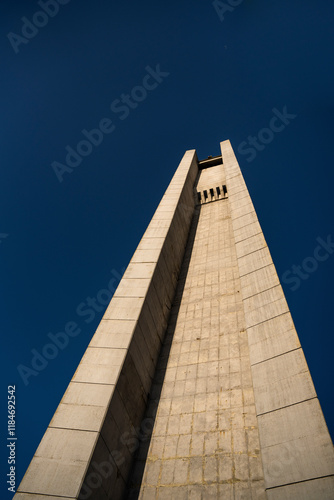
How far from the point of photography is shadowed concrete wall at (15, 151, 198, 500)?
14.3 ft

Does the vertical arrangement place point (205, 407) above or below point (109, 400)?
below

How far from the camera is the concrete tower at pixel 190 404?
4184 mm

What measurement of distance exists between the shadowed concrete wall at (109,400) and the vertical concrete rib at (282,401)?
248cm

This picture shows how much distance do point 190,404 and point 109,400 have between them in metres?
1.92

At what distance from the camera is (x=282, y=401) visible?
15.0ft

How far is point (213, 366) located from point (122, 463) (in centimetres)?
270

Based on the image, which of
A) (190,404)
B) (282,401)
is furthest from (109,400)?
(282,401)

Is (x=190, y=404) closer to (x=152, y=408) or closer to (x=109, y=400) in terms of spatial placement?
(x=152, y=408)

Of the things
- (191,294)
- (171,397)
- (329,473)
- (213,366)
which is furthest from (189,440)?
(191,294)

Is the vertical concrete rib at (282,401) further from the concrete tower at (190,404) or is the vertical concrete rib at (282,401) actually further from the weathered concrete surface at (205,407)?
the weathered concrete surface at (205,407)

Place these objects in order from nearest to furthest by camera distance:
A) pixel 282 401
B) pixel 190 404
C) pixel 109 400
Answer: pixel 282 401 → pixel 109 400 → pixel 190 404

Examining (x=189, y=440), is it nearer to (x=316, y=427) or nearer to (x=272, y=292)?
(x=316, y=427)

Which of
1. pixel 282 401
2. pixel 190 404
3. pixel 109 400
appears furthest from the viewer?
pixel 190 404

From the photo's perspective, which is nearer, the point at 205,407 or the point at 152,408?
the point at 205,407
